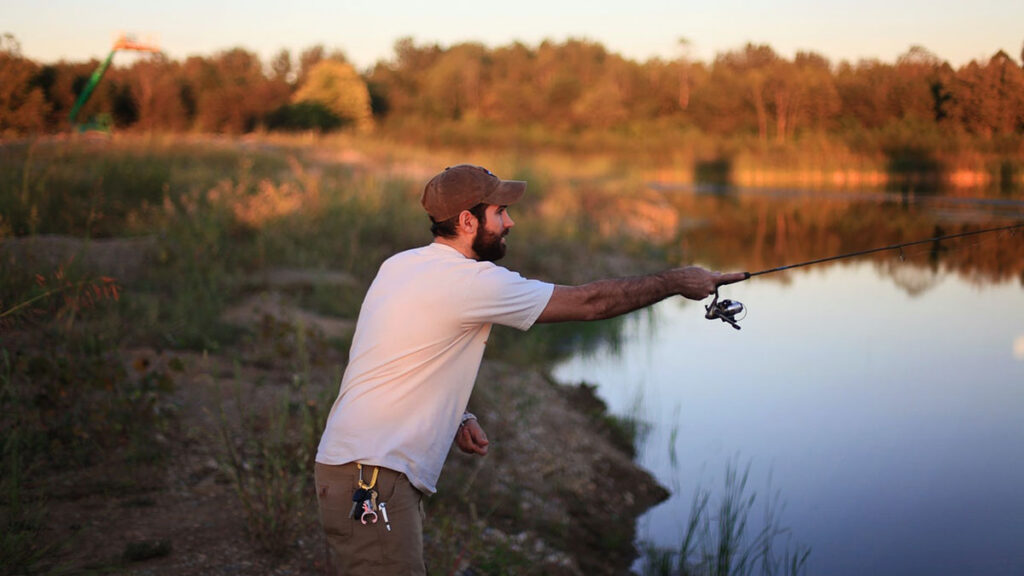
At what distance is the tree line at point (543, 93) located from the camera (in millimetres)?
6406

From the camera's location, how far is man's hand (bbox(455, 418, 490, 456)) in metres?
3.53

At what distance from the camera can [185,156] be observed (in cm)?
1741

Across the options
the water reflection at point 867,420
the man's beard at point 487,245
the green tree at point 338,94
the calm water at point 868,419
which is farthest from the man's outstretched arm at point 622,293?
the green tree at point 338,94

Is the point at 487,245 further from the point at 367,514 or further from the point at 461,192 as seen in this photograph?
the point at 367,514

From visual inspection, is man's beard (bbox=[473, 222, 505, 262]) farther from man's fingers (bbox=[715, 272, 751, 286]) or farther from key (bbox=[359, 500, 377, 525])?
key (bbox=[359, 500, 377, 525])

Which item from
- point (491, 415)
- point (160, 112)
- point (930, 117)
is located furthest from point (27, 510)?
point (160, 112)

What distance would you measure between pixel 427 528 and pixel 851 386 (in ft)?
18.7

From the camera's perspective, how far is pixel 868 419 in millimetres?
8781

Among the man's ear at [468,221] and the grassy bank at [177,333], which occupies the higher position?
the man's ear at [468,221]

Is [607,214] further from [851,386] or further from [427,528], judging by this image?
[427,528]

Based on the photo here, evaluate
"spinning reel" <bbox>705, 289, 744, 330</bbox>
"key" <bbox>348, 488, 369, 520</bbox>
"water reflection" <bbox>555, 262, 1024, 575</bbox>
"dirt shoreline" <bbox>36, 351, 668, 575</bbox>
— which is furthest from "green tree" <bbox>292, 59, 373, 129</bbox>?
"key" <bbox>348, 488, 369, 520</bbox>

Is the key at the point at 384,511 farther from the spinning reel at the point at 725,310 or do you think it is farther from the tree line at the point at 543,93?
the tree line at the point at 543,93

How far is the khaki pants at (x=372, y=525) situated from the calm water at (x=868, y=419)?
164 inches

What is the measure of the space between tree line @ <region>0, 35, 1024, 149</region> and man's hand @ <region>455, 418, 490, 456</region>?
3.89m
